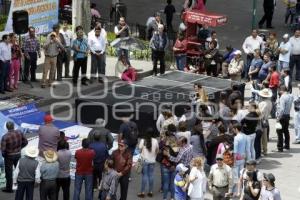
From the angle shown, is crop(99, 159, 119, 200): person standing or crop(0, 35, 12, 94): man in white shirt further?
crop(0, 35, 12, 94): man in white shirt

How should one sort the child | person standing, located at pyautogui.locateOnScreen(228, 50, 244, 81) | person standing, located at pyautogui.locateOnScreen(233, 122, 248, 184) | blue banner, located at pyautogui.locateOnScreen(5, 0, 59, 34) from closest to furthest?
the child → person standing, located at pyautogui.locateOnScreen(233, 122, 248, 184) → person standing, located at pyautogui.locateOnScreen(228, 50, 244, 81) → blue banner, located at pyautogui.locateOnScreen(5, 0, 59, 34)

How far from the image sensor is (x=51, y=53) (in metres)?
25.0

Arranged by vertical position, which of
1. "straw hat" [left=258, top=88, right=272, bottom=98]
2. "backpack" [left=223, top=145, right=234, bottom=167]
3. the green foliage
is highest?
the green foliage

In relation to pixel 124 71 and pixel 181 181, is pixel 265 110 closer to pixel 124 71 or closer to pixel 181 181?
pixel 181 181

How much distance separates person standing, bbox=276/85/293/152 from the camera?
70.5 ft

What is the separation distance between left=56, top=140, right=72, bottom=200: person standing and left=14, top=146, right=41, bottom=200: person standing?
0.46 meters

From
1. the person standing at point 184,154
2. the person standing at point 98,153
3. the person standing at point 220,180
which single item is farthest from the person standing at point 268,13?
the person standing at point 220,180

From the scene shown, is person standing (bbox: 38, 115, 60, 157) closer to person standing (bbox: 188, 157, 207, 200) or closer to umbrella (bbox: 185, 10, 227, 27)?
person standing (bbox: 188, 157, 207, 200)

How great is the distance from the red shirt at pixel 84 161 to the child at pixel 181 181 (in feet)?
5.46

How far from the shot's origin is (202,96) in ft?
72.1

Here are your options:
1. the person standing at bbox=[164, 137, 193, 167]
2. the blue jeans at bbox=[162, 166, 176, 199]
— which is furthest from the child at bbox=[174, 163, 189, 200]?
the blue jeans at bbox=[162, 166, 176, 199]

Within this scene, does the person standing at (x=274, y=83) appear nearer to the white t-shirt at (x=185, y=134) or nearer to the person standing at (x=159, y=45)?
the person standing at (x=159, y=45)

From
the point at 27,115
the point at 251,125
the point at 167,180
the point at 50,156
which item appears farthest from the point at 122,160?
the point at 27,115

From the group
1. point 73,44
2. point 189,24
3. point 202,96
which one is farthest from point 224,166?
point 189,24
